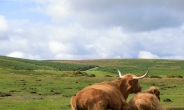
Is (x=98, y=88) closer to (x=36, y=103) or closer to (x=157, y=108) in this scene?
(x=157, y=108)

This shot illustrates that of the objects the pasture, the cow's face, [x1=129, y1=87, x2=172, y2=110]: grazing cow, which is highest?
the cow's face

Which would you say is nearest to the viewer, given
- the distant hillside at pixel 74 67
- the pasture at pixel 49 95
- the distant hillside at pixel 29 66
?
the pasture at pixel 49 95

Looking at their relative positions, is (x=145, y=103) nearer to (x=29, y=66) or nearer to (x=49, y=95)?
(x=49, y=95)

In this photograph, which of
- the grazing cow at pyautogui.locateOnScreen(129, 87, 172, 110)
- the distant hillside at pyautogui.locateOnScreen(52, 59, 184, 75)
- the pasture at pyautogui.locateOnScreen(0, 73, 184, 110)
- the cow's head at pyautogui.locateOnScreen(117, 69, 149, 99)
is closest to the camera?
the grazing cow at pyautogui.locateOnScreen(129, 87, 172, 110)

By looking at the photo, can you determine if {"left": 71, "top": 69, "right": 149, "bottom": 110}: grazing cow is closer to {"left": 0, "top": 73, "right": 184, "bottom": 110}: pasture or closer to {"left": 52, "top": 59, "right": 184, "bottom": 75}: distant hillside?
{"left": 0, "top": 73, "right": 184, "bottom": 110}: pasture

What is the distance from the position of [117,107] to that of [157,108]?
107 centimetres

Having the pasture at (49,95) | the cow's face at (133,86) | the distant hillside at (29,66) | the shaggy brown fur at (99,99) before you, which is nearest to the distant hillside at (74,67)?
the distant hillside at (29,66)

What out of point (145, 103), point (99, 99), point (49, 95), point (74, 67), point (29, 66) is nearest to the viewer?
point (145, 103)

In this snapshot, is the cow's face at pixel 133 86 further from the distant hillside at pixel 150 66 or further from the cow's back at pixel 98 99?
the distant hillside at pixel 150 66

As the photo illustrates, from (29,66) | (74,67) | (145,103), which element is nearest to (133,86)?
(145,103)

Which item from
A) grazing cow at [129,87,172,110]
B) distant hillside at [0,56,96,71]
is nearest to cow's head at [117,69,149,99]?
grazing cow at [129,87,172,110]

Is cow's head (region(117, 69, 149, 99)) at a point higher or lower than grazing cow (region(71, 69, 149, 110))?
higher

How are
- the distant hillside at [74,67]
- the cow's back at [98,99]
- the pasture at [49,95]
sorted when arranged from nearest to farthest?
the cow's back at [98,99] < the pasture at [49,95] < the distant hillside at [74,67]

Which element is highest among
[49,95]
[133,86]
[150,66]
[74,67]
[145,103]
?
[150,66]
